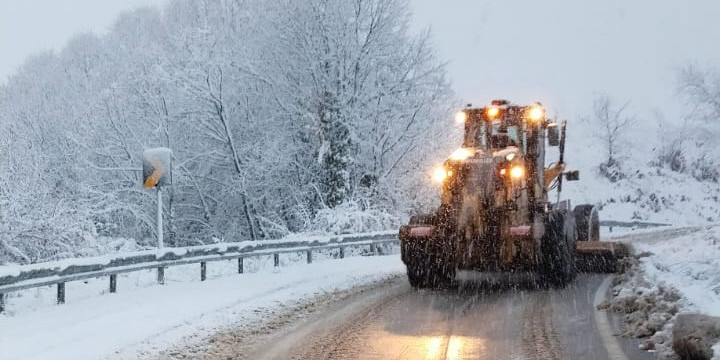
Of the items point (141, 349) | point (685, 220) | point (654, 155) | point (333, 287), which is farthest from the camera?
point (654, 155)

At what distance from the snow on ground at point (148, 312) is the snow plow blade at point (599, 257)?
3938mm

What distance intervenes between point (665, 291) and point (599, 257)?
5.73 meters

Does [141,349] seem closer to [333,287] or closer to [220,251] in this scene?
[333,287]

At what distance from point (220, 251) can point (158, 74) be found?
1169 cm

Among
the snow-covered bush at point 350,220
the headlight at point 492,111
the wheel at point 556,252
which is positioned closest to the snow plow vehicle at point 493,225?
the wheel at point 556,252

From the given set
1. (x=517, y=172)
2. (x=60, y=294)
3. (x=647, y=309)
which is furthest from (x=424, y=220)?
(x=60, y=294)

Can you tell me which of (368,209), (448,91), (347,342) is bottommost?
(347,342)

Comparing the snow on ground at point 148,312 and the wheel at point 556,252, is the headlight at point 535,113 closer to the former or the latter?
the wheel at point 556,252

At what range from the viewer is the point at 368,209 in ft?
76.0

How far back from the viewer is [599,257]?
15.3 m

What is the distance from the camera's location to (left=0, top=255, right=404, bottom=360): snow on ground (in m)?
8.01

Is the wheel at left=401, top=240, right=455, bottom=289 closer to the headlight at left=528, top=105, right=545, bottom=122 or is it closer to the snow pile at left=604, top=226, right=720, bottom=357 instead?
the snow pile at left=604, top=226, right=720, bottom=357

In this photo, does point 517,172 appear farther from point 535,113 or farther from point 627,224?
point 627,224

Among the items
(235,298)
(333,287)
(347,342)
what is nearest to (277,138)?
(333,287)
